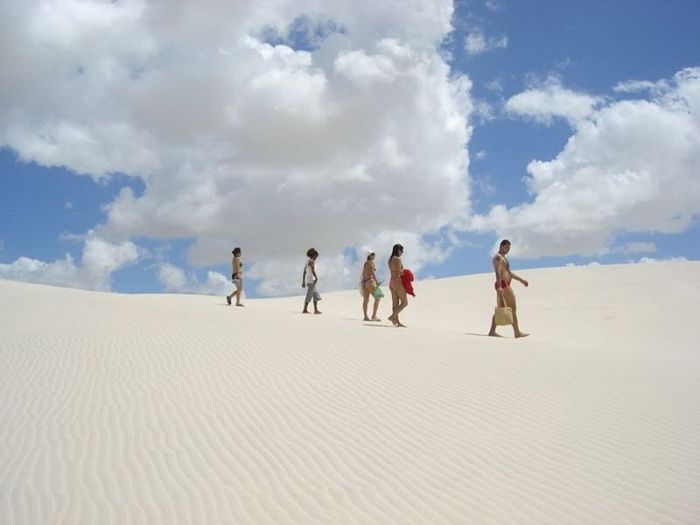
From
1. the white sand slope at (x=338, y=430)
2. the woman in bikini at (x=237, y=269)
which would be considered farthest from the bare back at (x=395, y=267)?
the woman in bikini at (x=237, y=269)

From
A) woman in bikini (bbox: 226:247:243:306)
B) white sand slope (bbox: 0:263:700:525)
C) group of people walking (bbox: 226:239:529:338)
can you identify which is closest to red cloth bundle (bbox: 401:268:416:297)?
group of people walking (bbox: 226:239:529:338)

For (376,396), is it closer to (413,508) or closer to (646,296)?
(413,508)

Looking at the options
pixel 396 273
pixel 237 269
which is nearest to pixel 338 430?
pixel 396 273

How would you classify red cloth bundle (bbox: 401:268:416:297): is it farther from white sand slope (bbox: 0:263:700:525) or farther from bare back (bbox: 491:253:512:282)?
bare back (bbox: 491:253:512:282)

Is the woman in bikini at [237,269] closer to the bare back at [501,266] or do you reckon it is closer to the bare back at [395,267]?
the bare back at [395,267]

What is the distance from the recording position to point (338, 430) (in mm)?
6117

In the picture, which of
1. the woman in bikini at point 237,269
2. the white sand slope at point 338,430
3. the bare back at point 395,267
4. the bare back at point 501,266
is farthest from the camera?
the woman in bikini at point 237,269

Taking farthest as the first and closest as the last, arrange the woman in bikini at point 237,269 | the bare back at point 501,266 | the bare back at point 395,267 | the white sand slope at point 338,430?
the woman in bikini at point 237,269 < the bare back at point 395,267 < the bare back at point 501,266 < the white sand slope at point 338,430

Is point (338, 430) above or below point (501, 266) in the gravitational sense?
below

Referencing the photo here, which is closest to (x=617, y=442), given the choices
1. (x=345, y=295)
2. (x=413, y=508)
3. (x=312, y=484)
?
(x=413, y=508)

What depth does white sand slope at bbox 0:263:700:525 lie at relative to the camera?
178 inches

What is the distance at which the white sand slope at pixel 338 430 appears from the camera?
4.52 meters

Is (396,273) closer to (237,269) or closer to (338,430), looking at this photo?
(237,269)

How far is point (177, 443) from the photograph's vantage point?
18.9ft
